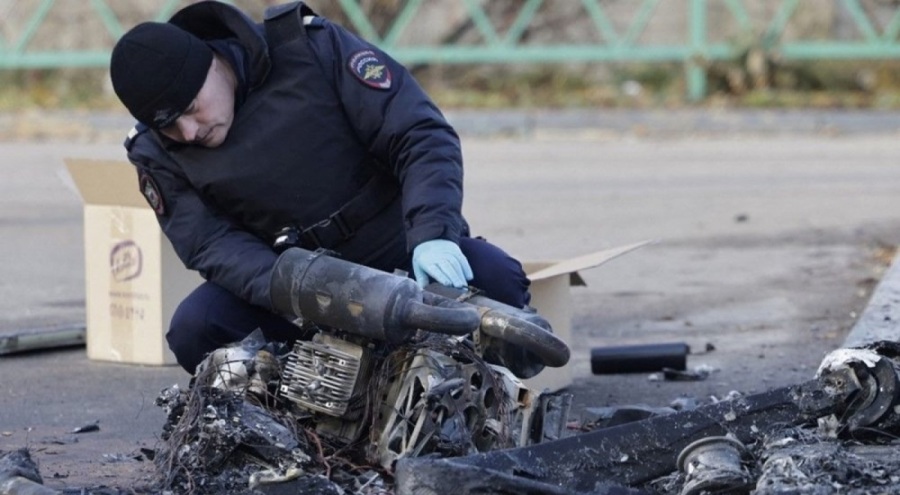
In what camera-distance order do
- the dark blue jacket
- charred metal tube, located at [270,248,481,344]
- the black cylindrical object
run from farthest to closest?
1. the black cylindrical object
2. the dark blue jacket
3. charred metal tube, located at [270,248,481,344]

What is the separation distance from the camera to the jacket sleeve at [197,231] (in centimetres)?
362

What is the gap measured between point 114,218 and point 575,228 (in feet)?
10.4

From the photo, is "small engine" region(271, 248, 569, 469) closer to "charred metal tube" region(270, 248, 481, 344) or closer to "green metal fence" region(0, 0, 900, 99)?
"charred metal tube" region(270, 248, 481, 344)

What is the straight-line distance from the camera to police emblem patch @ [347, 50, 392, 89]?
3.68m

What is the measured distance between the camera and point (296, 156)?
12.0 ft

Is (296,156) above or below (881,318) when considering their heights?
above

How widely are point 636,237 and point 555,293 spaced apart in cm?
296

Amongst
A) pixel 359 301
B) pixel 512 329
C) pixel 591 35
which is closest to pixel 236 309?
pixel 359 301

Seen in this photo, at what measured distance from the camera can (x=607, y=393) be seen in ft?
14.8

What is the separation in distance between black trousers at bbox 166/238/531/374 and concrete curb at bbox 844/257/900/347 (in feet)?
3.68

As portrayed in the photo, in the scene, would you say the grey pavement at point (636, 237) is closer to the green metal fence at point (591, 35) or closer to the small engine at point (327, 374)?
the small engine at point (327, 374)

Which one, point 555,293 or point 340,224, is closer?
point 340,224

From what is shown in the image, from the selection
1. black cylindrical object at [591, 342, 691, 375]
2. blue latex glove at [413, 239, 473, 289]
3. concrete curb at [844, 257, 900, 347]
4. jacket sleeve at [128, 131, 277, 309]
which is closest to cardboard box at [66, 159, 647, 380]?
black cylindrical object at [591, 342, 691, 375]

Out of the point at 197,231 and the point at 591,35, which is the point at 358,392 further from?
the point at 591,35
